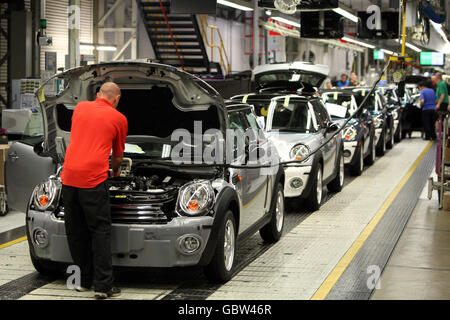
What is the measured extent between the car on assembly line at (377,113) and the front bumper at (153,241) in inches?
494

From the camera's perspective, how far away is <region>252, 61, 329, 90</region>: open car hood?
15.6 meters

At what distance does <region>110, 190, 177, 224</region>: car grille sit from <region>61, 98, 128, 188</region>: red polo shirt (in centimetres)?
41

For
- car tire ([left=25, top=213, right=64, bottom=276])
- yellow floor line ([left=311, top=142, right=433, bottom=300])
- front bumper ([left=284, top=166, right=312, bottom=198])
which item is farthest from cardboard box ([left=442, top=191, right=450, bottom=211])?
car tire ([left=25, top=213, right=64, bottom=276])

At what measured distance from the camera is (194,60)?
91.3ft

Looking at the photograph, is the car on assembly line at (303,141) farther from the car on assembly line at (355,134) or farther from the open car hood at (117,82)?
the open car hood at (117,82)

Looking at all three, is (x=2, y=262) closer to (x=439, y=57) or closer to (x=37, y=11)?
(x=37, y=11)

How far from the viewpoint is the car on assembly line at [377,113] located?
19.4 m

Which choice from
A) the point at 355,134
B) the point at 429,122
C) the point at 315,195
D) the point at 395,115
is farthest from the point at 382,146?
the point at 315,195

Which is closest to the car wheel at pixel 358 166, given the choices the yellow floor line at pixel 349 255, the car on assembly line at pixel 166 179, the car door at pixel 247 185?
the yellow floor line at pixel 349 255

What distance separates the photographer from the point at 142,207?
271 inches

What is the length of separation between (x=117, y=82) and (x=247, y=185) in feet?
5.37

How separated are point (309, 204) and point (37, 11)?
11.8m

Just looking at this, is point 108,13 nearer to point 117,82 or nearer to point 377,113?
point 377,113

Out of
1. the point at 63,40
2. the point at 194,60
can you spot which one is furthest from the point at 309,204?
the point at 194,60
